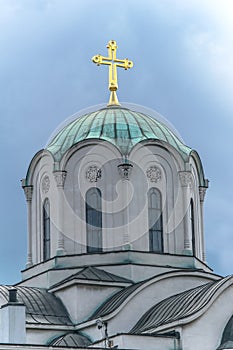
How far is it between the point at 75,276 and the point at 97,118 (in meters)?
6.14

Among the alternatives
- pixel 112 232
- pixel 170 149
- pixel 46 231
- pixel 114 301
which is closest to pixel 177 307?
pixel 114 301

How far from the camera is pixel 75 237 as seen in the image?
36469mm

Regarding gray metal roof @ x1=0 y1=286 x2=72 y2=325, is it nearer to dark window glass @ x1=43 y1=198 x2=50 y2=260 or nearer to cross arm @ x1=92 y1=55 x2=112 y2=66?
dark window glass @ x1=43 y1=198 x2=50 y2=260

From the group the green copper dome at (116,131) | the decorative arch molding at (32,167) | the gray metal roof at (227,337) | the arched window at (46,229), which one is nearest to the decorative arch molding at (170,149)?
the green copper dome at (116,131)

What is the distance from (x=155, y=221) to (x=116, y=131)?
10.8 feet

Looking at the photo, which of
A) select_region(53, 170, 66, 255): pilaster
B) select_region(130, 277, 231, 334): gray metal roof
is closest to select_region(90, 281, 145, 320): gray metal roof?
select_region(130, 277, 231, 334): gray metal roof

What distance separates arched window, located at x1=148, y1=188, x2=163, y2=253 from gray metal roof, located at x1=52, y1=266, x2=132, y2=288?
1732mm

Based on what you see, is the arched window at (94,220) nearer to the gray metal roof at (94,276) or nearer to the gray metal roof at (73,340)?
the gray metal roof at (94,276)

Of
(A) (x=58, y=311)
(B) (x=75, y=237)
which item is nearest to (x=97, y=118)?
(B) (x=75, y=237)

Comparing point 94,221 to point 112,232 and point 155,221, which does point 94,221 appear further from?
point 155,221

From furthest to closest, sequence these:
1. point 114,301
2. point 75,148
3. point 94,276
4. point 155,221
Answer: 1. point 75,148
2. point 155,221
3. point 94,276
4. point 114,301

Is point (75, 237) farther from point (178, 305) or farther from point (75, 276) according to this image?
point (178, 305)

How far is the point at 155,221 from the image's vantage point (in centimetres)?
3694

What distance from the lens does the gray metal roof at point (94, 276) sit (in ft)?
115
